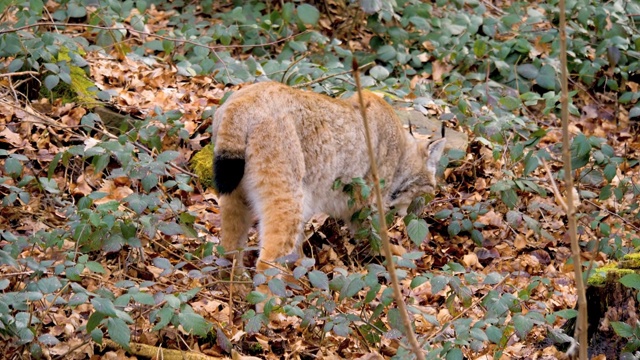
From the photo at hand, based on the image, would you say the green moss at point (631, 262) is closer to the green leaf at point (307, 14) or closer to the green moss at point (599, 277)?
the green moss at point (599, 277)

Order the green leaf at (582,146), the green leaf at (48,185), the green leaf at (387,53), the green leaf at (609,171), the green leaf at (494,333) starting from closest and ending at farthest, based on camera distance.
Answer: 1. the green leaf at (494,333)
2. the green leaf at (48,185)
3. the green leaf at (582,146)
4. the green leaf at (609,171)
5. the green leaf at (387,53)

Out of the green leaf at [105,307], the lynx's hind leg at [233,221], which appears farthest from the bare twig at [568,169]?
the lynx's hind leg at [233,221]

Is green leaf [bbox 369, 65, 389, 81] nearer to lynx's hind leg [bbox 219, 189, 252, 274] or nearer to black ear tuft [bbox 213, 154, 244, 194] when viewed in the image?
lynx's hind leg [bbox 219, 189, 252, 274]

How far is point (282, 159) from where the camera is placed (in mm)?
5332

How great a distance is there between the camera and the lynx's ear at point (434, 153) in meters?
6.85

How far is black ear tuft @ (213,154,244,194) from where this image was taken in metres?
5.10

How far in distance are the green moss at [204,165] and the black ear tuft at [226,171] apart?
1.49 m

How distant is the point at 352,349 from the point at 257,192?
3.78 ft

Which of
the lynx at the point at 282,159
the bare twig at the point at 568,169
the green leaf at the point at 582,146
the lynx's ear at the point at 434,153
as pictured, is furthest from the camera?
the lynx's ear at the point at 434,153

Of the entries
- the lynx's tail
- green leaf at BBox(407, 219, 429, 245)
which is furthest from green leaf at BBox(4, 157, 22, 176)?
green leaf at BBox(407, 219, 429, 245)

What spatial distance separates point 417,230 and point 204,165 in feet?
6.31

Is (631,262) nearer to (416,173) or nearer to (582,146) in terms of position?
(582,146)

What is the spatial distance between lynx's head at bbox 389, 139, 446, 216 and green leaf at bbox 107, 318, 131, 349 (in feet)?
11.1

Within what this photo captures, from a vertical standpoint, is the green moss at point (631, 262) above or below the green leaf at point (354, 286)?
below
